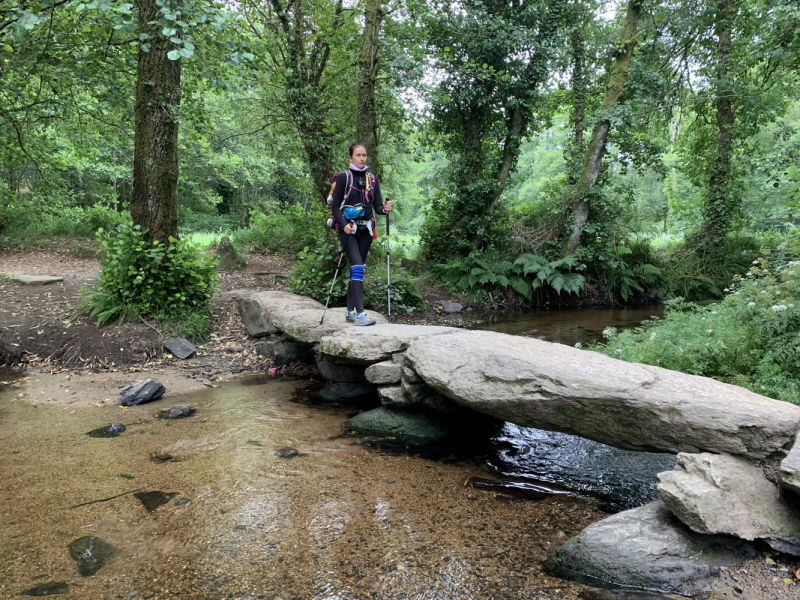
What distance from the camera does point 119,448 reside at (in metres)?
4.16

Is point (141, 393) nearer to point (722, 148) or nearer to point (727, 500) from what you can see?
point (727, 500)

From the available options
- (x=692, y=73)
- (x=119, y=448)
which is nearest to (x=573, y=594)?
(x=119, y=448)

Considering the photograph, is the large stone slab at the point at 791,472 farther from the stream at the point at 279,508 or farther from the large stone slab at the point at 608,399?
the stream at the point at 279,508

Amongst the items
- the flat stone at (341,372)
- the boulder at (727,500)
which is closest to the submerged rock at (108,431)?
the flat stone at (341,372)

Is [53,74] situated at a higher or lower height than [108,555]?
higher

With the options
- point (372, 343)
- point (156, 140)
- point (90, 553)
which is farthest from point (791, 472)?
point (156, 140)

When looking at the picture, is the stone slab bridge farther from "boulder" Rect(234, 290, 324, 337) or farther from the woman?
"boulder" Rect(234, 290, 324, 337)

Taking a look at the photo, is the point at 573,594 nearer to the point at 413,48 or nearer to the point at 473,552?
the point at 473,552

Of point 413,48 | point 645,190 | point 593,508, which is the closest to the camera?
point 593,508

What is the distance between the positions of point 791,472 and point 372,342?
3.79 m

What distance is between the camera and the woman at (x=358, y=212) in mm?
6137

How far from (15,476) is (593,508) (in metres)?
4.35

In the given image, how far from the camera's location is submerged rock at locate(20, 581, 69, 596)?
235 cm

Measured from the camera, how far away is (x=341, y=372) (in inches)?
245
